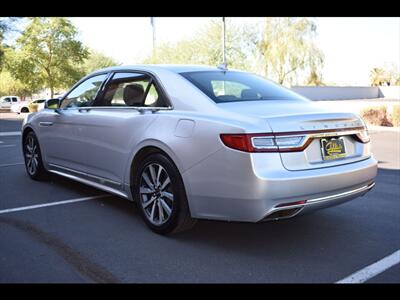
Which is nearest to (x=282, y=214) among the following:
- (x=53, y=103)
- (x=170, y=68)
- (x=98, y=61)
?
(x=170, y=68)

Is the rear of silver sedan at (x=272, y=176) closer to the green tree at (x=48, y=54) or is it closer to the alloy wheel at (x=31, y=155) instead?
the alloy wheel at (x=31, y=155)

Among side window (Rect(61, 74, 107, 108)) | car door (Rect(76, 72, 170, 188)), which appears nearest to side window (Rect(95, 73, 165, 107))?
car door (Rect(76, 72, 170, 188))

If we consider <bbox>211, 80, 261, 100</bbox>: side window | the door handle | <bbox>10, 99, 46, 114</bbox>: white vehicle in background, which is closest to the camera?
<bbox>211, 80, 261, 100</bbox>: side window

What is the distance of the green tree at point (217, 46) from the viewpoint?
39.3 meters

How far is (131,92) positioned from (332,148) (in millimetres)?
2160

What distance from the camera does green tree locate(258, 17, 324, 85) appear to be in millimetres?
39375

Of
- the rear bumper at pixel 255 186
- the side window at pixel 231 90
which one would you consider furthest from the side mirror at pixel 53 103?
the rear bumper at pixel 255 186

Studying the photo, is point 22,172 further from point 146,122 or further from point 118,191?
point 146,122

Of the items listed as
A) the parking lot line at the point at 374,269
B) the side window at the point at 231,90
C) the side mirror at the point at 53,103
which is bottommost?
the parking lot line at the point at 374,269

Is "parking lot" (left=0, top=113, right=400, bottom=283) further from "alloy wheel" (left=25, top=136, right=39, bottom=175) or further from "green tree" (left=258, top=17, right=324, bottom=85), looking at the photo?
"green tree" (left=258, top=17, right=324, bottom=85)

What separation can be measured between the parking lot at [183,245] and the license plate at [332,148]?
2.66 feet

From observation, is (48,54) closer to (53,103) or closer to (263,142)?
(53,103)

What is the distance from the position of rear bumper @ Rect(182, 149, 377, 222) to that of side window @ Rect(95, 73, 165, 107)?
101 centimetres

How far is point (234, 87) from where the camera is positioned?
4383 millimetres
